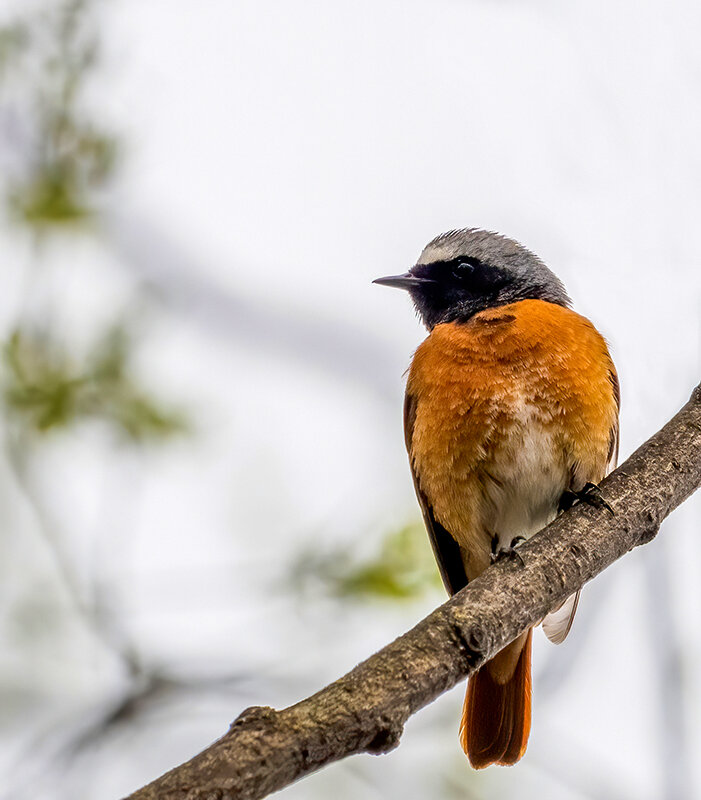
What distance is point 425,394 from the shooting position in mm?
4285

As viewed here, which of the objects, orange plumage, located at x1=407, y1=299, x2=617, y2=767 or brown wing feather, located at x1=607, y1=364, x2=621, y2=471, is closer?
orange plumage, located at x1=407, y1=299, x2=617, y2=767

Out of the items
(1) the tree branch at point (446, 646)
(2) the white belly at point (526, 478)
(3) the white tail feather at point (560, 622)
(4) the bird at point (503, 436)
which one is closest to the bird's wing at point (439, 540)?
(4) the bird at point (503, 436)

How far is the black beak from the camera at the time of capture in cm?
498

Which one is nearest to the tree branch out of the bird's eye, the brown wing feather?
the brown wing feather

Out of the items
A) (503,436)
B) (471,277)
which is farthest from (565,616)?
(471,277)

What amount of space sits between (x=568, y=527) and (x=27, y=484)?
2597 mm

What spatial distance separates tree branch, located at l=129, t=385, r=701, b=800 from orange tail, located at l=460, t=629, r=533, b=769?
5.02 feet

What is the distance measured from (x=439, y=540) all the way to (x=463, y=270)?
54.5 inches

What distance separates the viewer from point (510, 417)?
4.00 meters

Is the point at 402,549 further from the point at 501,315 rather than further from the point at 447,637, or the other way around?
the point at 447,637

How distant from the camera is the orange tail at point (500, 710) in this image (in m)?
4.31

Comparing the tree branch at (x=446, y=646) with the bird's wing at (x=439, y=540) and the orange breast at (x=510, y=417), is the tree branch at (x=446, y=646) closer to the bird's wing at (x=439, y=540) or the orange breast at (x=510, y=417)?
the orange breast at (x=510, y=417)

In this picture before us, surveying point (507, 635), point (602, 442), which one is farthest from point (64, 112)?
point (507, 635)

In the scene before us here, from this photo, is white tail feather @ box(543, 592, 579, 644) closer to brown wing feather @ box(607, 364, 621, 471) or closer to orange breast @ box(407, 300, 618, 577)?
orange breast @ box(407, 300, 618, 577)
